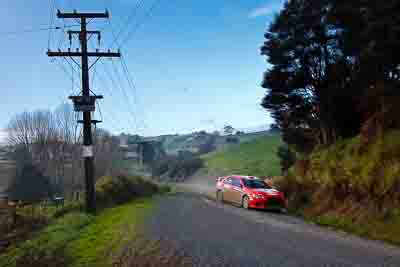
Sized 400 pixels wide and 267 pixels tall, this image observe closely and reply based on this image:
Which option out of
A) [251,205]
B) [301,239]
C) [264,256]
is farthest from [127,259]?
[251,205]

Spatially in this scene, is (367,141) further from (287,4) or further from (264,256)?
(287,4)

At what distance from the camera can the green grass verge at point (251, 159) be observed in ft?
220

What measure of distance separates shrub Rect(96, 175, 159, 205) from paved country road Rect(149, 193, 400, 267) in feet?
39.0

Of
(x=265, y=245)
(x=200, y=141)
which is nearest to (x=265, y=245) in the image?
(x=265, y=245)

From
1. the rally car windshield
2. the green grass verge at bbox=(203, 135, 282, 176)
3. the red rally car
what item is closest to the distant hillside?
the green grass verge at bbox=(203, 135, 282, 176)

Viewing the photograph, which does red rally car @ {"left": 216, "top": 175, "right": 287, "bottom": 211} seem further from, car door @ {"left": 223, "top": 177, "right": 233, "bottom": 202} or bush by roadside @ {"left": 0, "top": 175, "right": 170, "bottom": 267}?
bush by roadside @ {"left": 0, "top": 175, "right": 170, "bottom": 267}

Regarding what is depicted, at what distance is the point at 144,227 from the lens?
11.4 m

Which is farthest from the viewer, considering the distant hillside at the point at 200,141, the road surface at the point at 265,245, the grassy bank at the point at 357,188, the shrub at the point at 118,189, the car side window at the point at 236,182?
the distant hillside at the point at 200,141

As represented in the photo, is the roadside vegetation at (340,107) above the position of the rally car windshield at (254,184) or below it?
above

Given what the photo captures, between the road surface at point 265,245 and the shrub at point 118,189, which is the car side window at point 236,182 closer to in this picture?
the road surface at point 265,245

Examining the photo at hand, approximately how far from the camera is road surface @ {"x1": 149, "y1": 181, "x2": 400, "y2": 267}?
7246 mm

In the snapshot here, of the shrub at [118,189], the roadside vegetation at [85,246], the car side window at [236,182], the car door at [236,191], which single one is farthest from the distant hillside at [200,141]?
the roadside vegetation at [85,246]

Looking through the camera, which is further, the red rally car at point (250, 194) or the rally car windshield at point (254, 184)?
the rally car windshield at point (254, 184)

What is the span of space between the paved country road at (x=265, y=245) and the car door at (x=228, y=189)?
7.91m
